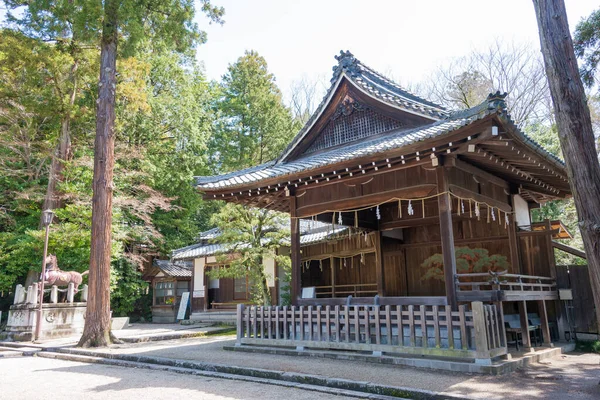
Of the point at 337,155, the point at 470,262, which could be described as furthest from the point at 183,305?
the point at 337,155

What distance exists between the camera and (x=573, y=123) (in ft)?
18.7

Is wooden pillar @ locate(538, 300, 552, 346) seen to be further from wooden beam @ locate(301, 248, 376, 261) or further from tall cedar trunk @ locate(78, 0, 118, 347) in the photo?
tall cedar trunk @ locate(78, 0, 118, 347)

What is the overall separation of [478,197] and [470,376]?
3953mm

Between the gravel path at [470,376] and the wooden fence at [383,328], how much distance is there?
45 centimetres

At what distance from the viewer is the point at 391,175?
913 centimetres

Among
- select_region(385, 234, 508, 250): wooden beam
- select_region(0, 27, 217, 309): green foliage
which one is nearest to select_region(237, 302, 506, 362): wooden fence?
select_region(385, 234, 508, 250): wooden beam

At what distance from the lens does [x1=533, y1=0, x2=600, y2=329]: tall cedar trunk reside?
5.46 m

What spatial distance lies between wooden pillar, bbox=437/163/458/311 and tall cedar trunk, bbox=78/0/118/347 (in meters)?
9.21

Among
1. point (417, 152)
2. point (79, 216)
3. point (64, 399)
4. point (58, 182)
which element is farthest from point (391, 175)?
point (58, 182)

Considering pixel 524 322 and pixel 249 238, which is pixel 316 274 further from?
pixel 524 322

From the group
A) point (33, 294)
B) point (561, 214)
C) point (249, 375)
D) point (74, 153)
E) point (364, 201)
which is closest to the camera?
point (249, 375)

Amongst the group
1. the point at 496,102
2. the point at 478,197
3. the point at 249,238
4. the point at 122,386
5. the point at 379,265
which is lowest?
the point at 122,386

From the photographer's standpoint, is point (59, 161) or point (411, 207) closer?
point (411, 207)

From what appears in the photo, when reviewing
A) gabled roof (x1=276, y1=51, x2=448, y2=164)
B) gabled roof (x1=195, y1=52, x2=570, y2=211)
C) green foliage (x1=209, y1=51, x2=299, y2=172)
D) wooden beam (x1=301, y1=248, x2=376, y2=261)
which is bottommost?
wooden beam (x1=301, y1=248, x2=376, y2=261)
